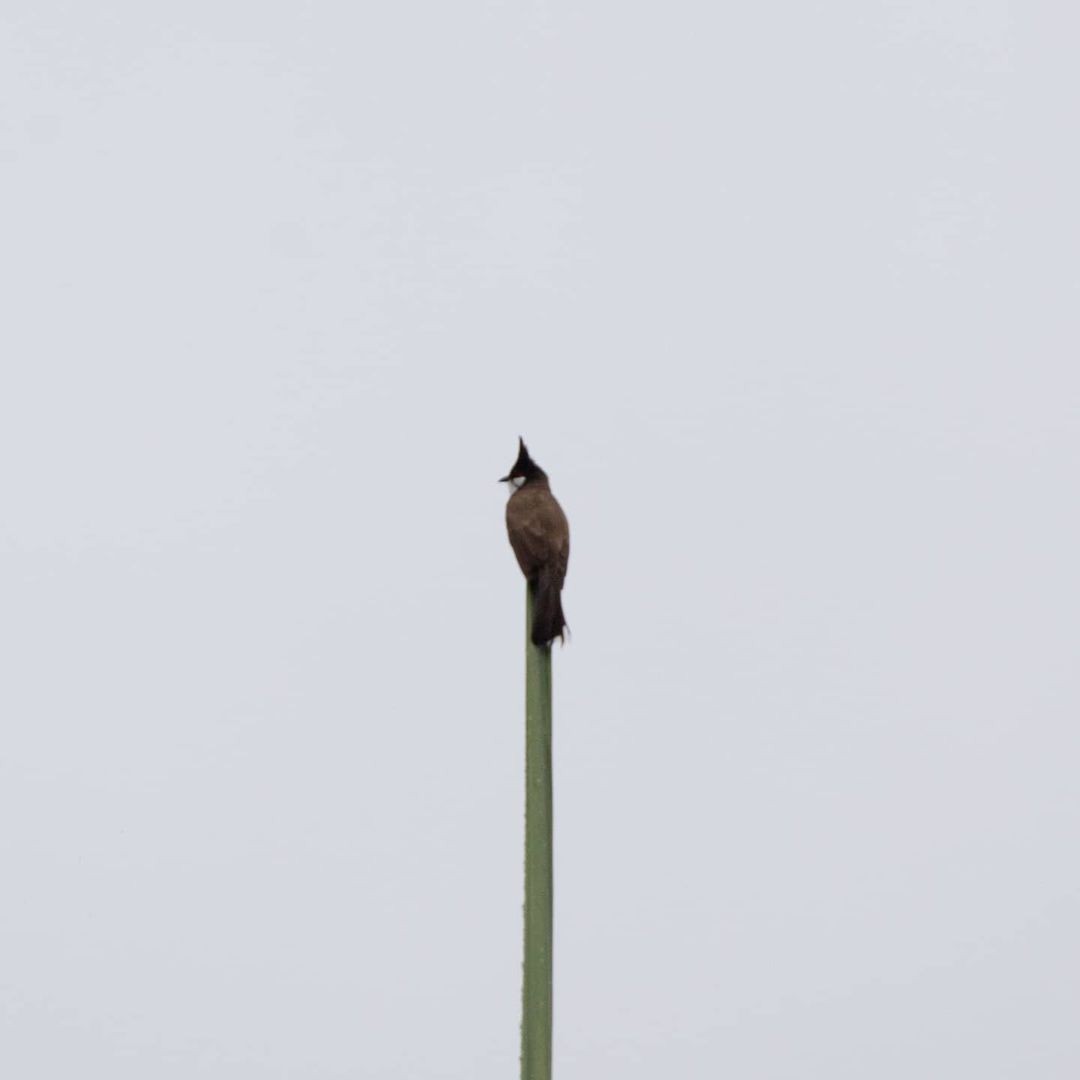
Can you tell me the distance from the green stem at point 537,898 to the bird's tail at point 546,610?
2.49 ft

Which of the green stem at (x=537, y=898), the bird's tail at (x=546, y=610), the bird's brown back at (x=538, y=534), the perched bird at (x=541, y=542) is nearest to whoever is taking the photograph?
the green stem at (x=537, y=898)

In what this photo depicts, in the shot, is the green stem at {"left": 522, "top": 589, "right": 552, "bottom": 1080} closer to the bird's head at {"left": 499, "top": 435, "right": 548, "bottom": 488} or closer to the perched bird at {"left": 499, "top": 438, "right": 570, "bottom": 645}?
the perched bird at {"left": 499, "top": 438, "right": 570, "bottom": 645}

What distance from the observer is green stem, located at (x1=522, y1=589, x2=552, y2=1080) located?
7.59m

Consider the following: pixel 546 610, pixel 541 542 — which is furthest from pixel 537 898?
pixel 541 542

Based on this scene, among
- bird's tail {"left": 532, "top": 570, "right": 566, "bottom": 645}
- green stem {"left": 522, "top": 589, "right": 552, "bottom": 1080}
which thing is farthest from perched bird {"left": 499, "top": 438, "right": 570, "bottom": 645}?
green stem {"left": 522, "top": 589, "right": 552, "bottom": 1080}

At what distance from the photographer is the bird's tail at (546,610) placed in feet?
29.6

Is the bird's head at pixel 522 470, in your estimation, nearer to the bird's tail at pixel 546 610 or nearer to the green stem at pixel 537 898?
the bird's tail at pixel 546 610

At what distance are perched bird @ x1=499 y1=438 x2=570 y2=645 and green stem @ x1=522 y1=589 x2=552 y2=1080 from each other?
147cm

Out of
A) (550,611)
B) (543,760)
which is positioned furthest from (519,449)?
(543,760)

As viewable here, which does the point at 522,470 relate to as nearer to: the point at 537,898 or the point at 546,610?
the point at 546,610

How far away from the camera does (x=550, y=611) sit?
32.2 ft

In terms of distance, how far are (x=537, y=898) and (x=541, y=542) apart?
3699 mm

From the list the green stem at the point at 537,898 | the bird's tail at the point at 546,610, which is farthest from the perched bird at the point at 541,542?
the green stem at the point at 537,898

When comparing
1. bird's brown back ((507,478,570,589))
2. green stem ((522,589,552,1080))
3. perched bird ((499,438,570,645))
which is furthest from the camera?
bird's brown back ((507,478,570,589))
